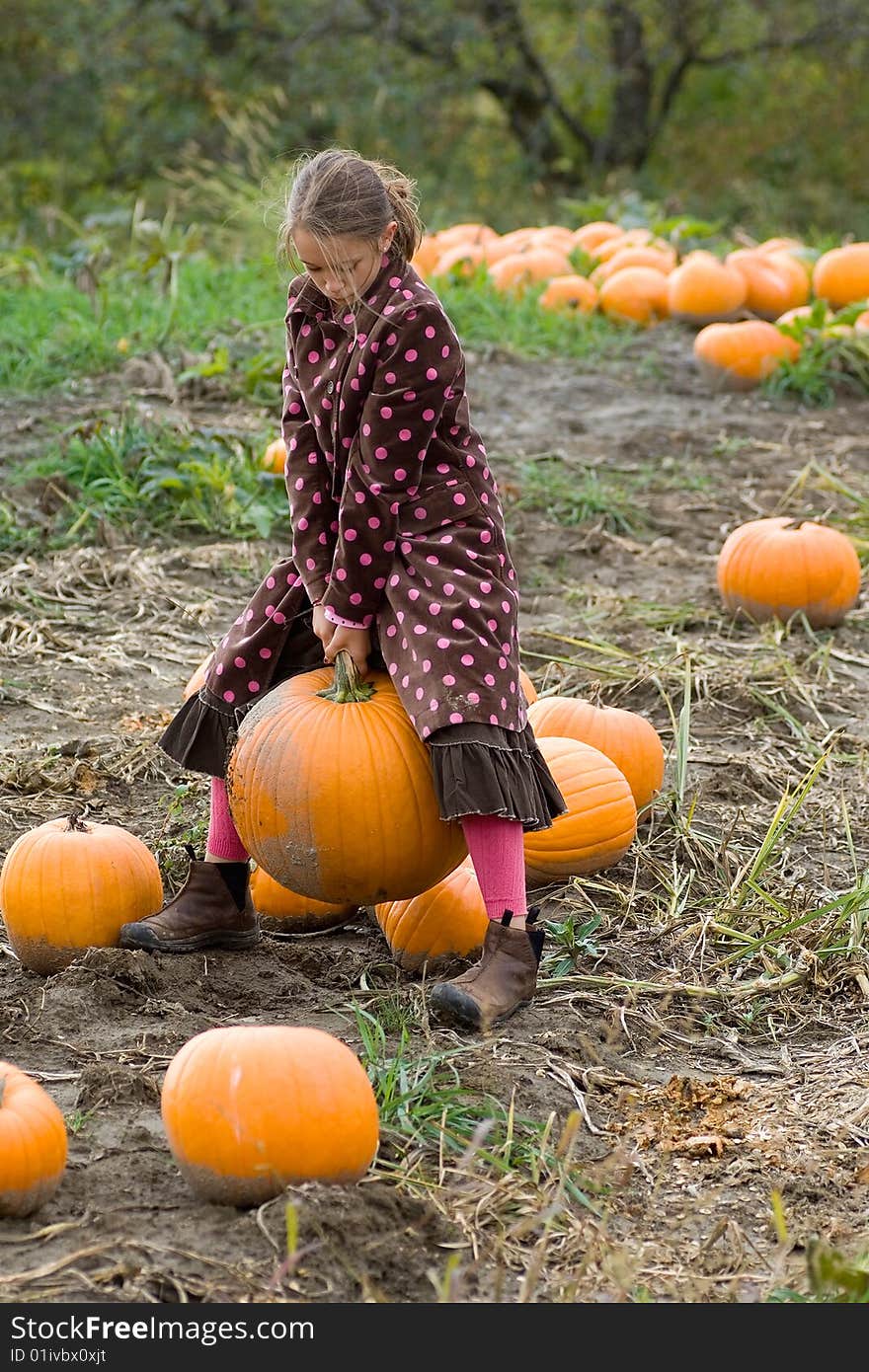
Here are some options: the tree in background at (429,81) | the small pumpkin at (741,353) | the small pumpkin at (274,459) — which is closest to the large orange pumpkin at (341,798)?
the small pumpkin at (274,459)

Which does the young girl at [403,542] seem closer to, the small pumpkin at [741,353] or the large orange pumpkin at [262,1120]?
the large orange pumpkin at [262,1120]

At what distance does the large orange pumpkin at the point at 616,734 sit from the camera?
13.1 feet

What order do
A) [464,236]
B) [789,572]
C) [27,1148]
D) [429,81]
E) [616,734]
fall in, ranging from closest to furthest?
[27,1148] → [616,734] → [789,572] → [464,236] → [429,81]

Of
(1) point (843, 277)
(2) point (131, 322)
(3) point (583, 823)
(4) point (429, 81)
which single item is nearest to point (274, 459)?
(2) point (131, 322)

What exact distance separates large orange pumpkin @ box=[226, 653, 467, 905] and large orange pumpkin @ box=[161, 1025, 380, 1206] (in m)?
0.62

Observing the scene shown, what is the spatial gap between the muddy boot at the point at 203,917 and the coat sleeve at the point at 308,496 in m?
0.65

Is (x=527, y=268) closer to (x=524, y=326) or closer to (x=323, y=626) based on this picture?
(x=524, y=326)

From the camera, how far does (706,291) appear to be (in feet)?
28.8

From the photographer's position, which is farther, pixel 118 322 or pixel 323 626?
pixel 118 322

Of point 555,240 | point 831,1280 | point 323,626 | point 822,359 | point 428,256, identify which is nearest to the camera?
point 831,1280

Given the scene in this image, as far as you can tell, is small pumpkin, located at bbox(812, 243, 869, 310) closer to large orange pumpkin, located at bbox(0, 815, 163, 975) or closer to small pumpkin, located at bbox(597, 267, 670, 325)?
small pumpkin, located at bbox(597, 267, 670, 325)

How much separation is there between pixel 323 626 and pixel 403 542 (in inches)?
9.3

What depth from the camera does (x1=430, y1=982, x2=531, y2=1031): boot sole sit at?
3020 mm
